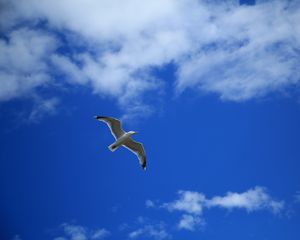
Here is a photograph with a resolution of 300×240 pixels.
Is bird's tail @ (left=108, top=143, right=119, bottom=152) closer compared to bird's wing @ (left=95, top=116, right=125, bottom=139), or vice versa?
bird's wing @ (left=95, top=116, right=125, bottom=139)

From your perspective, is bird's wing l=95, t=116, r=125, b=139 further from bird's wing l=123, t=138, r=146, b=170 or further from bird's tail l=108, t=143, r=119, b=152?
bird's wing l=123, t=138, r=146, b=170

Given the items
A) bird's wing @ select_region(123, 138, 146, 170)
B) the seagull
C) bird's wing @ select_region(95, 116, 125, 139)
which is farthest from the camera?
bird's wing @ select_region(123, 138, 146, 170)

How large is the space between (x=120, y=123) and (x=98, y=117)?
4.89 feet

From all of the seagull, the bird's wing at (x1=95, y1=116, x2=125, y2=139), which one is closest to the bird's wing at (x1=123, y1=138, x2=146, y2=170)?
the seagull

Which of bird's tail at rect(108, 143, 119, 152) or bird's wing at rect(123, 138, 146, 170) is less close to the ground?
bird's wing at rect(123, 138, 146, 170)

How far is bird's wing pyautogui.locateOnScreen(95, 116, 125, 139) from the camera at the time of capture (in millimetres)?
34750

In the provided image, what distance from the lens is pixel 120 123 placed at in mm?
35000

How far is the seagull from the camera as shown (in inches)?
1374

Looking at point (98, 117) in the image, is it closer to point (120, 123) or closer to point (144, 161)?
point (120, 123)

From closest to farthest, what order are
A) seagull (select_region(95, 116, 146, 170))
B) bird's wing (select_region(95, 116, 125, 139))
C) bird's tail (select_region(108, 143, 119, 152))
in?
bird's wing (select_region(95, 116, 125, 139))
seagull (select_region(95, 116, 146, 170))
bird's tail (select_region(108, 143, 119, 152))

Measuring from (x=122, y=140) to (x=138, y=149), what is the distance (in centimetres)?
151

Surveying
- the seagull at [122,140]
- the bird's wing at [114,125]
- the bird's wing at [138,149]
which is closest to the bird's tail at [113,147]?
the seagull at [122,140]

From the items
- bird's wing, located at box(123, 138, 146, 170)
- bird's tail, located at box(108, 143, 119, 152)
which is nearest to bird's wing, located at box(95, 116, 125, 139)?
bird's tail, located at box(108, 143, 119, 152)

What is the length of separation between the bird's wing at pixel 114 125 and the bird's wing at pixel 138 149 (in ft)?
3.02
